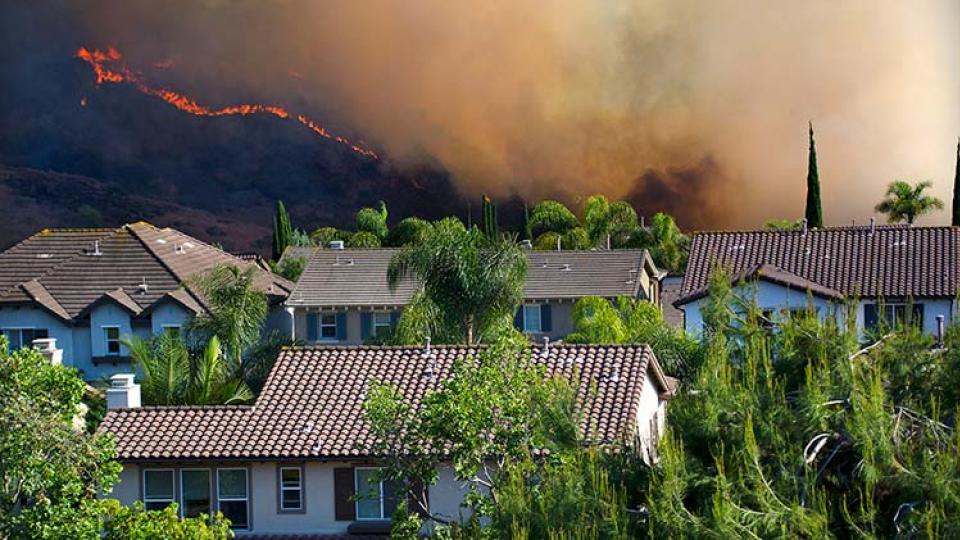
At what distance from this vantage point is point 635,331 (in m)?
49.2

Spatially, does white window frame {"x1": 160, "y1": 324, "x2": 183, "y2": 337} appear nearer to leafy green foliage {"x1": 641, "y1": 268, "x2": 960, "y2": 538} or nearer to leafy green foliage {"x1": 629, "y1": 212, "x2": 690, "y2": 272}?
leafy green foliage {"x1": 629, "y1": 212, "x2": 690, "y2": 272}

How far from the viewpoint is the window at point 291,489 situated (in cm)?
3216

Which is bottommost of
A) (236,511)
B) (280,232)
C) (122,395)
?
(236,511)

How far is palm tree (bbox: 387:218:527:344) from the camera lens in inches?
1821

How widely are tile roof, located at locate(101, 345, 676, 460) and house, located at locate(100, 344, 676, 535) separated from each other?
3 centimetres

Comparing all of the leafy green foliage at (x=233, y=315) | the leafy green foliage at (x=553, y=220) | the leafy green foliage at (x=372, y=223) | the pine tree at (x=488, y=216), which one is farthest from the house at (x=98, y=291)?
the leafy green foliage at (x=372, y=223)

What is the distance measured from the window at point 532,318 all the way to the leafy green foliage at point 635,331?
196 inches

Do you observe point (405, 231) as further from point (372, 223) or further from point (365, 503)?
point (365, 503)

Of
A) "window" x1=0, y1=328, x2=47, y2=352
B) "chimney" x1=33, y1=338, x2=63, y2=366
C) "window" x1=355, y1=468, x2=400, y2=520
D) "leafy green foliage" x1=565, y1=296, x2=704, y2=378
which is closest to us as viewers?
"window" x1=355, y1=468, x2=400, y2=520

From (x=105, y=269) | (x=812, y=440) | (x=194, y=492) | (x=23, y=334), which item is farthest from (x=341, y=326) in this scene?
(x=812, y=440)

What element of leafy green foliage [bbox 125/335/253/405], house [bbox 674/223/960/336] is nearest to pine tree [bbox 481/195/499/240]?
house [bbox 674/223/960/336]

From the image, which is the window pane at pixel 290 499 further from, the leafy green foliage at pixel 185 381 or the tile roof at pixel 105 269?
the tile roof at pixel 105 269

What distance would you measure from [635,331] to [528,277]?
17.3m

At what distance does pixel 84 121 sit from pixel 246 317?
66139mm
